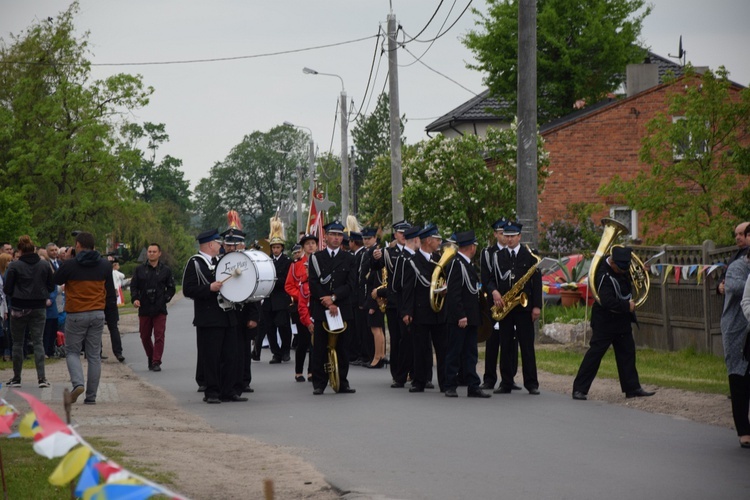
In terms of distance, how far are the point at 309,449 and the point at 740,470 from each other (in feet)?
11.2

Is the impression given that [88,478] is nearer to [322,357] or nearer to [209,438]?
[209,438]

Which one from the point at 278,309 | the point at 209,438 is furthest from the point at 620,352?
the point at 278,309

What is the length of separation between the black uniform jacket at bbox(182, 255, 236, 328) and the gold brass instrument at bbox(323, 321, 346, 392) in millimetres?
1217

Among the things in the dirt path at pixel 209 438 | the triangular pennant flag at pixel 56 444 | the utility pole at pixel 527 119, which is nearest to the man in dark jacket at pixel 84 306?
the dirt path at pixel 209 438

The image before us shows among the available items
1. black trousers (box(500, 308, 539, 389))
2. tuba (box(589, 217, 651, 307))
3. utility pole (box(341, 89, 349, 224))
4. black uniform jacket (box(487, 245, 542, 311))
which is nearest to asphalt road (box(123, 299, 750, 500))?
black trousers (box(500, 308, 539, 389))

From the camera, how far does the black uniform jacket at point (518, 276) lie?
14.5m

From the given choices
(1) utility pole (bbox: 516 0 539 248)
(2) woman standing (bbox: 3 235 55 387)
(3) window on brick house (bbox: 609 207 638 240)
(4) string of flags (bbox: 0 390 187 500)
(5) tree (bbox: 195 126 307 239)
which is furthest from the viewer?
(5) tree (bbox: 195 126 307 239)

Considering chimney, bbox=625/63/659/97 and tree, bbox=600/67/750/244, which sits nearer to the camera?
tree, bbox=600/67/750/244

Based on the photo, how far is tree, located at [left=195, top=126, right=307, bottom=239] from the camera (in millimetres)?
124625

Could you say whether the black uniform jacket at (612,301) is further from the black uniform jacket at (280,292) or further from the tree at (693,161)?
the tree at (693,161)

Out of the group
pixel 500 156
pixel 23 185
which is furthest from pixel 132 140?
pixel 500 156

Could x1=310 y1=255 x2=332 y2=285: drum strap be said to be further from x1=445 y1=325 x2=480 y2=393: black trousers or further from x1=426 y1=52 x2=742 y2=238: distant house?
x1=426 y1=52 x2=742 y2=238: distant house

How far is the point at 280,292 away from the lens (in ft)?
65.3

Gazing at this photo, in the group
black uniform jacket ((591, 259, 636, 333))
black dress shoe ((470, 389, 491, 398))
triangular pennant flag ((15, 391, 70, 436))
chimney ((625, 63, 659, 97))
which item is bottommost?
black dress shoe ((470, 389, 491, 398))
